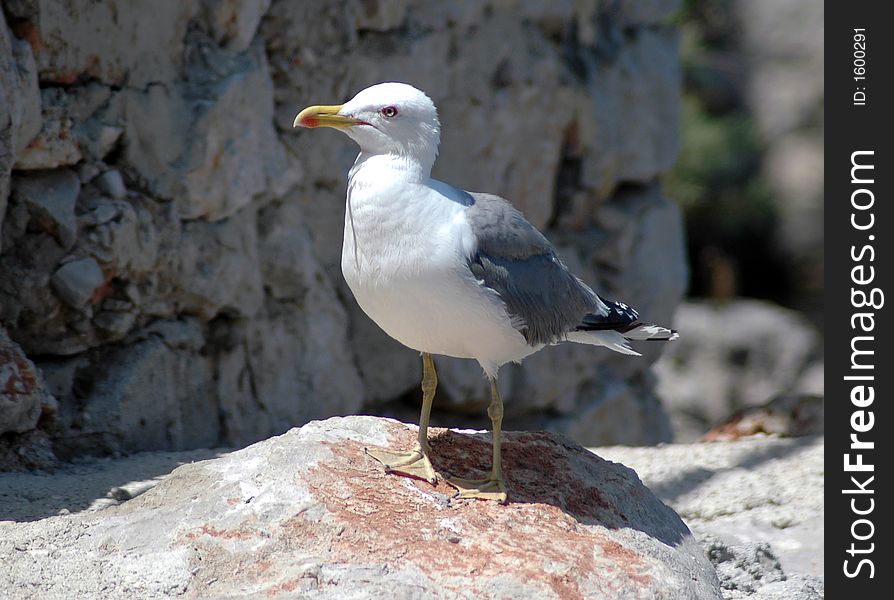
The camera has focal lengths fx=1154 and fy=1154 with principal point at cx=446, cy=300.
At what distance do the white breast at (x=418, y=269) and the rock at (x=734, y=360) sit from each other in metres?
5.55

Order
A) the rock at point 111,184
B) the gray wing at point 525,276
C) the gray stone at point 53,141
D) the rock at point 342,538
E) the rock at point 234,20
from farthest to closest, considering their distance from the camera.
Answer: the rock at point 234,20 → the rock at point 111,184 → the gray stone at point 53,141 → the gray wing at point 525,276 → the rock at point 342,538

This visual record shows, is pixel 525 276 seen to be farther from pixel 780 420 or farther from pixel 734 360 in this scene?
pixel 734 360

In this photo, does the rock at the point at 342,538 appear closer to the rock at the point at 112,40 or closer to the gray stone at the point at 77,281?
the gray stone at the point at 77,281

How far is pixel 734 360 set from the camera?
824 cm

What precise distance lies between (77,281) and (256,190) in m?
0.76

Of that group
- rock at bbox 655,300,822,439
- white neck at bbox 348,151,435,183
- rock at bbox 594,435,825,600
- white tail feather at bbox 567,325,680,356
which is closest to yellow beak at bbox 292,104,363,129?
white neck at bbox 348,151,435,183

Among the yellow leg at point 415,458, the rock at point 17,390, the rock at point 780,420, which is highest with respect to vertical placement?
the rock at point 17,390

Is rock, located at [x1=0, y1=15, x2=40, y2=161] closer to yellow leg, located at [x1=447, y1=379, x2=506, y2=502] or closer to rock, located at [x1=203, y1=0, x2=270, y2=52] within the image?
rock, located at [x1=203, y1=0, x2=270, y2=52]

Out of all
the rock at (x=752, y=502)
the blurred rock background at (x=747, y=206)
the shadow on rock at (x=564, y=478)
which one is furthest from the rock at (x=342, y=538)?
the blurred rock background at (x=747, y=206)

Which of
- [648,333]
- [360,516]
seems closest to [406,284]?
[360,516]

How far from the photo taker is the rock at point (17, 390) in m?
3.03

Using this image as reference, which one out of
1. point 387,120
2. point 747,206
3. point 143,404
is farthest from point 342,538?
point 747,206

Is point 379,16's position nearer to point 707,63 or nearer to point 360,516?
point 360,516
